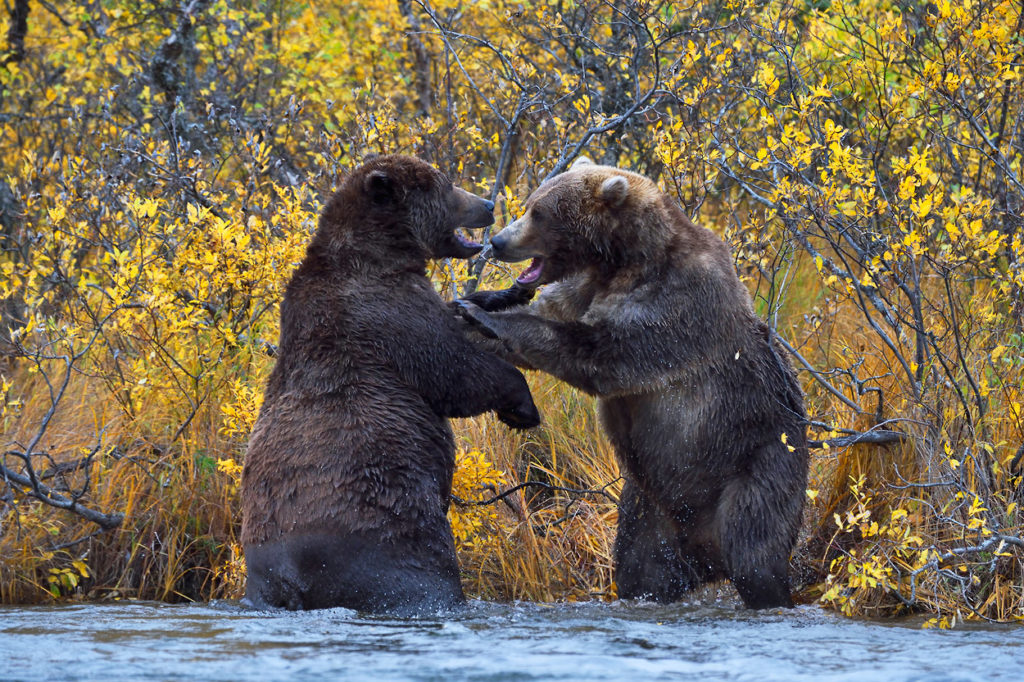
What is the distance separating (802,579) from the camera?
20.3 feet

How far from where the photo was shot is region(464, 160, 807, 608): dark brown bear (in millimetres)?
5398

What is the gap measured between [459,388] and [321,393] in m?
0.60

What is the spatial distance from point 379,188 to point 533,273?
0.85 meters

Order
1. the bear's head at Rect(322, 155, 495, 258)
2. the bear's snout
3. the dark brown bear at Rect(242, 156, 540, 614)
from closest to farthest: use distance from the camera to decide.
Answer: the dark brown bear at Rect(242, 156, 540, 614) → the bear's head at Rect(322, 155, 495, 258) → the bear's snout

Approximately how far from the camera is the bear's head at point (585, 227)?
5672mm

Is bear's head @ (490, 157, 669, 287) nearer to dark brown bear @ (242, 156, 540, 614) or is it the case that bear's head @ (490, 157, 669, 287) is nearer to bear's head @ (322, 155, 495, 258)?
bear's head @ (322, 155, 495, 258)

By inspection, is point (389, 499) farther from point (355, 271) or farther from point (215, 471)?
point (215, 471)

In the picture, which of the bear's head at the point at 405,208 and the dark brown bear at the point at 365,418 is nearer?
the dark brown bear at the point at 365,418

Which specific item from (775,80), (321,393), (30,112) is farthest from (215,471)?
(30,112)

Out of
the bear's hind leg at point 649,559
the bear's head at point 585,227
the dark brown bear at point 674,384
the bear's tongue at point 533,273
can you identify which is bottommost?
the bear's hind leg at point 649,559

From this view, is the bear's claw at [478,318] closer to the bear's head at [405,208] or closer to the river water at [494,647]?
the bear's head at [405,208]

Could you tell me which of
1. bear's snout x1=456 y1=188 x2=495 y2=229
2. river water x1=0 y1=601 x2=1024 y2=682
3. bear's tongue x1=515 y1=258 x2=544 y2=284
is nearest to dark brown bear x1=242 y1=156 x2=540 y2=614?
river water x1=0 y1=601 x2=1024 y2=682

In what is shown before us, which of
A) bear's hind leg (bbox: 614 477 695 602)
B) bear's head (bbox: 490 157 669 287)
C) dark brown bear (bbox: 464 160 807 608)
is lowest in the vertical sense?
bear's hind leg (bbox: 614 477 695 602)

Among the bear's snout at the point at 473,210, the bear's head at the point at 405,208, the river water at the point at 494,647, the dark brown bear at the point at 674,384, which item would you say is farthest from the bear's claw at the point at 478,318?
the river water at the point at 494,647
